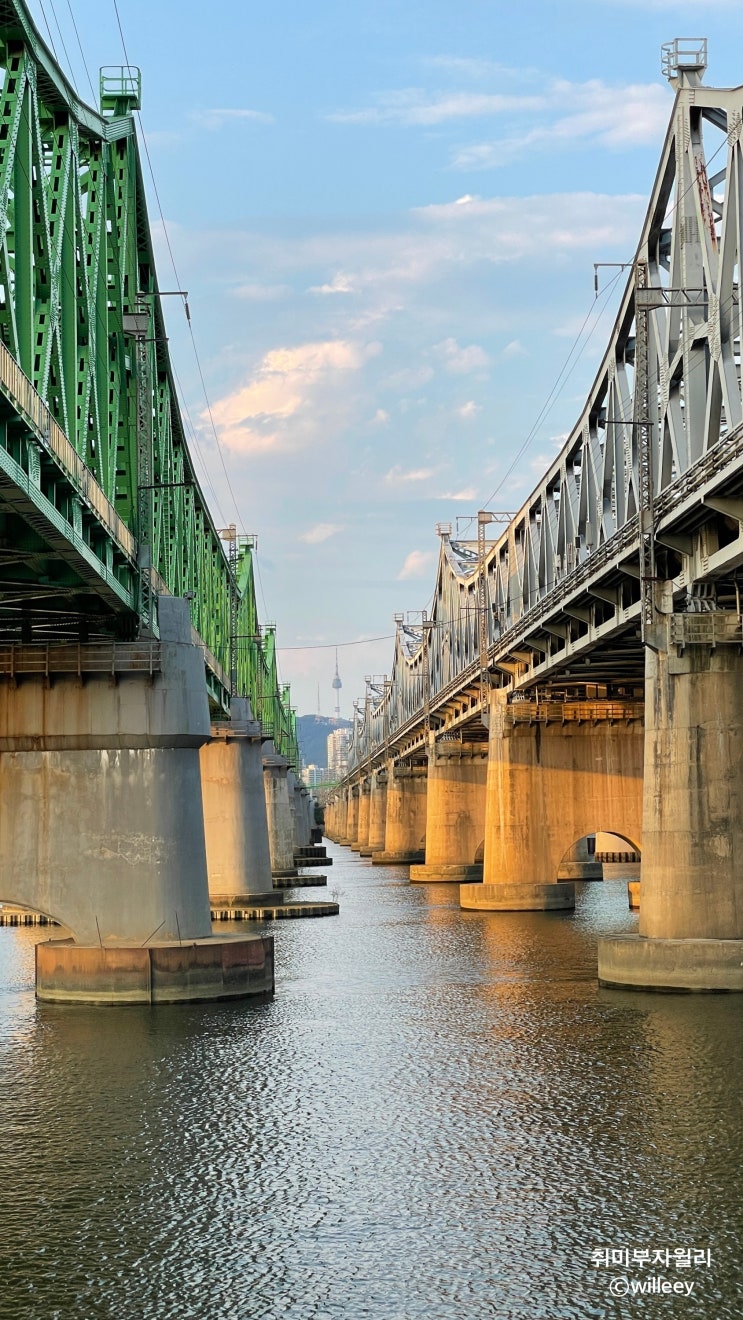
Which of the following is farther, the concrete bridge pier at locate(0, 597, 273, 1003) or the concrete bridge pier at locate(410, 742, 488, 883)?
the concrete bridge pier at locate(410, 742, 488, 883)

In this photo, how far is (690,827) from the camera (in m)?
33.7

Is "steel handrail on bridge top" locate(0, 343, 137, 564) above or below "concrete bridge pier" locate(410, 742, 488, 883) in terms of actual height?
above

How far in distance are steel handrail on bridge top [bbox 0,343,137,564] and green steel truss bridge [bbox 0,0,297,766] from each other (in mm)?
38

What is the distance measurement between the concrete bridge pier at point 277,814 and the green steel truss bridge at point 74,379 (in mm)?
54686

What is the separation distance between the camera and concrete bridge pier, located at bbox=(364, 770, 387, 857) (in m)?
152

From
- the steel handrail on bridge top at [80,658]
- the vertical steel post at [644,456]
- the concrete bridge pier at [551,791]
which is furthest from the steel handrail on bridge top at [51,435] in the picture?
the concrete bridge pier at [551,791]

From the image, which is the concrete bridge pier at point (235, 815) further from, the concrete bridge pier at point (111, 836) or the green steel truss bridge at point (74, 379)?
the concrete bridge pier at point (111, 836)

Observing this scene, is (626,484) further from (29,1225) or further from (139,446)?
(29,1225)

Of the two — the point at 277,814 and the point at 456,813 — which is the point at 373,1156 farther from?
the point at 277,814

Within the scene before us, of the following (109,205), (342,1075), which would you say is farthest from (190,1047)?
(109,205)

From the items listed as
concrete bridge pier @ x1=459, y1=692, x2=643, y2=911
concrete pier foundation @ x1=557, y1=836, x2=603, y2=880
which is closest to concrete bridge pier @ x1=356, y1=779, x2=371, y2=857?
concrete pier foundation @ x1=557, y1=836, x2=603, y2=880

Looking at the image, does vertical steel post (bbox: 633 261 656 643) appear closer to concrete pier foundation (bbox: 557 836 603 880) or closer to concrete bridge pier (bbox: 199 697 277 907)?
concrete bridge pier (bbox: 199 697 277 907)

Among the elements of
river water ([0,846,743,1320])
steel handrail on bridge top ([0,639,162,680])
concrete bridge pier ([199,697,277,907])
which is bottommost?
river water ([0,846,743,1320])

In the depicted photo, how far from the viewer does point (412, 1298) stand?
1588cm
